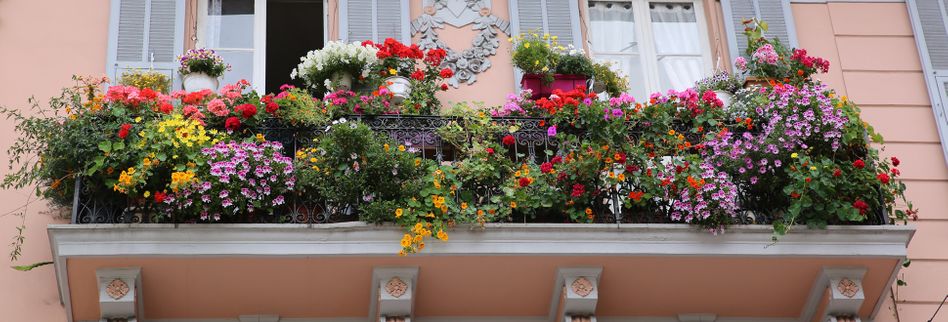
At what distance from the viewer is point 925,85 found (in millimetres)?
10805

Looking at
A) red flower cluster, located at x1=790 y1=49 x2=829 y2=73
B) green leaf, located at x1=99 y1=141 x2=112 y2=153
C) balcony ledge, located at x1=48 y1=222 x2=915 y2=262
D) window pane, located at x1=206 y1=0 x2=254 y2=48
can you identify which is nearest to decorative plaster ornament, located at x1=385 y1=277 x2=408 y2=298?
balcony ledge, located at x1=48 y1=222 x2=915 y2=262

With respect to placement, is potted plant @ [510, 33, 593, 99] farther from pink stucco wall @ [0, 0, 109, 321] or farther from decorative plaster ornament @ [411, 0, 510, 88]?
pink stucco wall @ [0, 0, 109, 321]

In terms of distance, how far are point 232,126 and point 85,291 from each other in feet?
4.42

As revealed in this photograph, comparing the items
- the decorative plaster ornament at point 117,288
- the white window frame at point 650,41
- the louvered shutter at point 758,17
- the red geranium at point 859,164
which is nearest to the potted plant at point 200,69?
the decorative plaster ornament at point 117,288

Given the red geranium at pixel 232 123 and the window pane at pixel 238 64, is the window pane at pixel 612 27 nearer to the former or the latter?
the window pane at pixel 238 64

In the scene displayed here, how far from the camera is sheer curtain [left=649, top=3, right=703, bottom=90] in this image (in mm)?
11247

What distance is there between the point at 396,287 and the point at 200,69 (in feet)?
7.71

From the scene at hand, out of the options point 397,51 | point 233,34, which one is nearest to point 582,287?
point 397,51

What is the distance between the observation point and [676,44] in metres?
11.4

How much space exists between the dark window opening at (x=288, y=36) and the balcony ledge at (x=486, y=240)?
404 centimetres

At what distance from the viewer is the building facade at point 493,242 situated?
8703 millimetres

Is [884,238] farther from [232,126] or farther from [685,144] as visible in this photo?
[232,126]

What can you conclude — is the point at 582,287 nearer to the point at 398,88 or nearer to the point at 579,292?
the point at 579,292

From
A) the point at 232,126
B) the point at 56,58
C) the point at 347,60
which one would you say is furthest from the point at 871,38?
the point at 56,58
